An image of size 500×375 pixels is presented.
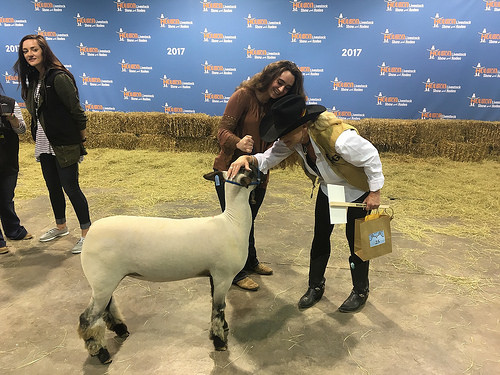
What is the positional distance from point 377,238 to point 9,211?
3943 millimetres

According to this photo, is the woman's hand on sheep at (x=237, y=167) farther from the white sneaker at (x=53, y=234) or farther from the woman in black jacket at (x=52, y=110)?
the white sneaker at (x=53, y=234)

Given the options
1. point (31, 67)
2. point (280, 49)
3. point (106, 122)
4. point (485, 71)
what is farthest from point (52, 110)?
point (485, 71)

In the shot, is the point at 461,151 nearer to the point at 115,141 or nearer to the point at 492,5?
the point at 492,5

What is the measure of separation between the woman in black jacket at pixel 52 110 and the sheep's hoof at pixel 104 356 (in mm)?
1780

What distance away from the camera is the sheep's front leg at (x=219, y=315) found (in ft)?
7.27

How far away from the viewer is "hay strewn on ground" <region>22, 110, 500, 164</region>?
704cm

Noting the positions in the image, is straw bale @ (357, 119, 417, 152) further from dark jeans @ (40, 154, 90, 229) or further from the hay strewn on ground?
dark jeans @ (40, 154, 90, 229)

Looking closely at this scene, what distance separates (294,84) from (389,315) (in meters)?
2.04

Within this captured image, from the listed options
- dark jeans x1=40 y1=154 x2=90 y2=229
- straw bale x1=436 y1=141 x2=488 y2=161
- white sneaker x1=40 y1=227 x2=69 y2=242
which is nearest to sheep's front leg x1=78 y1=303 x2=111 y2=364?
dark jeans x1=40 y1=154 x2=90 y2=229

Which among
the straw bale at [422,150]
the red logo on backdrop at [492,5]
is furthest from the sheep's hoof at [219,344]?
the red logo on backdrop at [492,5]

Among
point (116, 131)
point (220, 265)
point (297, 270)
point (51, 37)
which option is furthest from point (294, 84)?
point (51, 37)

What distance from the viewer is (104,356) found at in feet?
7.26

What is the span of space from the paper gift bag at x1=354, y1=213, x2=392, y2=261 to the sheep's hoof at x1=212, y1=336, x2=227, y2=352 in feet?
3.81

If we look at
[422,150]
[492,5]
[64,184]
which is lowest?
[422,150]
